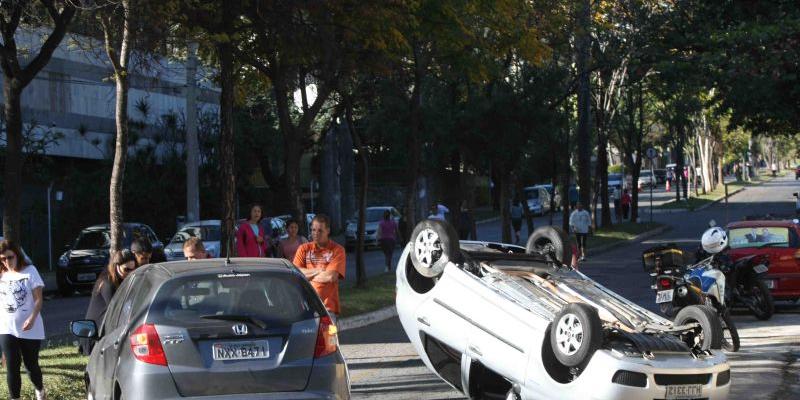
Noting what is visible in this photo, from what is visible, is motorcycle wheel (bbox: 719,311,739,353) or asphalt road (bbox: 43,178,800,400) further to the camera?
motorcycle wheel (bbox: 719,311,739,353)

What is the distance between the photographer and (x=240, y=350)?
303 inches

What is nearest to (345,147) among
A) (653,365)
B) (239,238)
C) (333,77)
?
(333,77)

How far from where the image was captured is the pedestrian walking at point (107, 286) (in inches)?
414

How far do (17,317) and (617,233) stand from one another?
34217mm

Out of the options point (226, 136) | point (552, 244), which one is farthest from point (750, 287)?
point (226, 136)

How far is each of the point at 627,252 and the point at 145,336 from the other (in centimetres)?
2906

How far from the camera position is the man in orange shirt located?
36.6 ft

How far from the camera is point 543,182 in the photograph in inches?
3236

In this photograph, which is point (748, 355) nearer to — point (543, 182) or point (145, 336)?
point (145, 336)

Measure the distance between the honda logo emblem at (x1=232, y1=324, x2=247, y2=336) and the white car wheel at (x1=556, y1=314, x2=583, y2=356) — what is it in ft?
7.49

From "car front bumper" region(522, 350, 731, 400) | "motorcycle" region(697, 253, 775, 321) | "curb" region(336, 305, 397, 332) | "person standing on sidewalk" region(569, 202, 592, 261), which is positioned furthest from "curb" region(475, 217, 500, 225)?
"car front bumper" region(522, 350, 731, 400)

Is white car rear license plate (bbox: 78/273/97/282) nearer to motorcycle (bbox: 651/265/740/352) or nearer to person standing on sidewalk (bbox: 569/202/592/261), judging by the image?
person standing on sidewalk (bbox: 569/202/592/261)

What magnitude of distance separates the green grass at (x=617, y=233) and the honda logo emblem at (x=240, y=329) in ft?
94.9

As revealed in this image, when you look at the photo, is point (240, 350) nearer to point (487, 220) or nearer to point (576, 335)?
point (576, 335)
